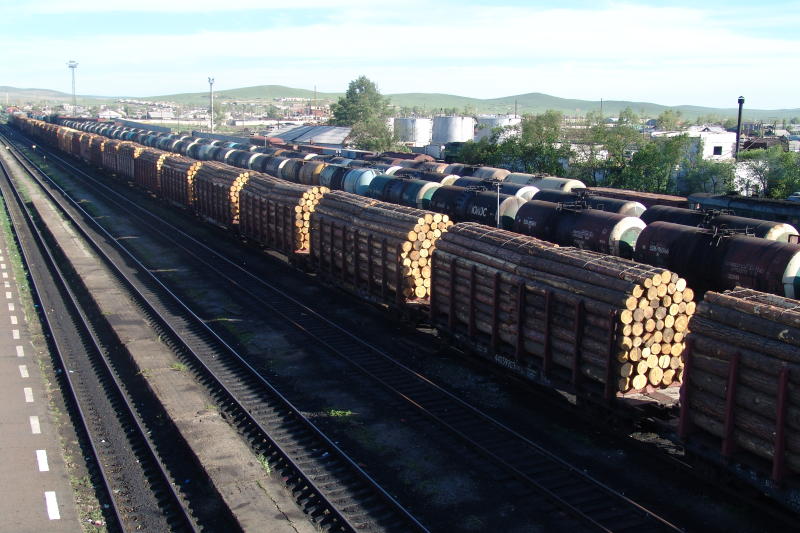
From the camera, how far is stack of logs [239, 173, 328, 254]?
28062 mm

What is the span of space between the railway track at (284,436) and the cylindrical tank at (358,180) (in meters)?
13.8

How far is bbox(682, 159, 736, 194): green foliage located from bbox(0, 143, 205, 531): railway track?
3968 centimetres

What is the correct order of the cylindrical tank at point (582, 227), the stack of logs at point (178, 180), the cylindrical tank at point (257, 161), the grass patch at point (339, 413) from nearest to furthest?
the grass patch at point (339, 413) → the cylindrical tank at point (582, 227) → the stack of logs at point (178, 180) → the cylindrical tank at point (257, 161)

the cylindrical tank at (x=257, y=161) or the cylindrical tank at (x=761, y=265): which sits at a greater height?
the cylindrical tank at (x=257, y=161)

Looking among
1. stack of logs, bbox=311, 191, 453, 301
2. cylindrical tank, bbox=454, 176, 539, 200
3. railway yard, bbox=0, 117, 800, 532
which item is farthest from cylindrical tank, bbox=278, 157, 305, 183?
stack of logs, bbox=311, 191, 453, 301

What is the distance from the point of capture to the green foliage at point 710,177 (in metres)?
47.1

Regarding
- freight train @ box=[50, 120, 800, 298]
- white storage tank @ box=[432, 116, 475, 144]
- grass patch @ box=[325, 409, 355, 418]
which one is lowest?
grass patch @ box=[325, 409, 355, 418]

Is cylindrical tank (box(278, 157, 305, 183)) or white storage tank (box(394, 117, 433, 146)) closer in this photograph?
cylindrical tank (box(278, 157, 305, 183))

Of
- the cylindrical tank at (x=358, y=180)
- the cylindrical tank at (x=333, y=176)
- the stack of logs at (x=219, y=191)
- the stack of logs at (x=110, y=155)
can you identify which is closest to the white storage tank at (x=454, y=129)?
the stack of logs at (x=110, y=155)

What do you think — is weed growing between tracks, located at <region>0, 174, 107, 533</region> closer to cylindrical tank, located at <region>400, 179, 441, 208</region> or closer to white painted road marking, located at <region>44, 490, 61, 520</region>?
white painted road marking, located at <region>44, 490, 61, 520</region>

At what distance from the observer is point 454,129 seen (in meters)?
115

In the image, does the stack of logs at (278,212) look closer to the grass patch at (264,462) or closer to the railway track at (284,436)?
the railway track at (284,436)

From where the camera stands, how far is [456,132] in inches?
4535

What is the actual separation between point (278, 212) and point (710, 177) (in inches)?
1259
